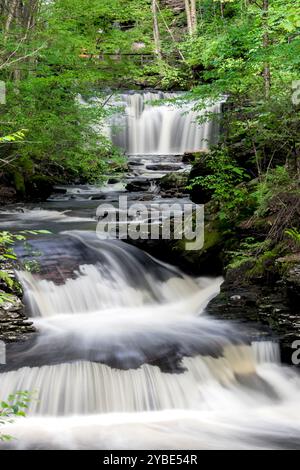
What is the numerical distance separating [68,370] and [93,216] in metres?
7.23

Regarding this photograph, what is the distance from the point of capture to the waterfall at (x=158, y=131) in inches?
821

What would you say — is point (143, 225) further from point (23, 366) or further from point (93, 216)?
point (23, 366)

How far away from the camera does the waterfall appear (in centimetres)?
2084

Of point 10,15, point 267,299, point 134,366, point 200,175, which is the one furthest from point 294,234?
point 10,15

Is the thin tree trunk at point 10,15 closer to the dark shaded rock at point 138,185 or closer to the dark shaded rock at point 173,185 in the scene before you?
the dark shaded rock at point 138,185

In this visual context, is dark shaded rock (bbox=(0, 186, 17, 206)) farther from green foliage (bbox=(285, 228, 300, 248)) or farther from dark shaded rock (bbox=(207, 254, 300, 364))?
green foliage (bbox=(285, 228, 300, 248))

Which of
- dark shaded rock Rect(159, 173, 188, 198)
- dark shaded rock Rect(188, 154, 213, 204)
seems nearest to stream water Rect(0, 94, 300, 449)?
dark shaded rock Rect(188, 154, 213, 204)

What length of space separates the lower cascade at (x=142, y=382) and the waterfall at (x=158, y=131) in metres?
13.6

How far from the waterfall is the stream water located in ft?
38.8

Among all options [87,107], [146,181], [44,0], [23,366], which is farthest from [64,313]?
[44,0]

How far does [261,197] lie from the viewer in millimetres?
8422

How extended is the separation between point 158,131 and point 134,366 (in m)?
16.7

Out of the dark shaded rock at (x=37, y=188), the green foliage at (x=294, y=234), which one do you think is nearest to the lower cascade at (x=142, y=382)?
the green foliage at (x=294, y=234)

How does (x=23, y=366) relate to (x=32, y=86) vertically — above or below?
below
